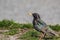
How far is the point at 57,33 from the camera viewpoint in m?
9.51

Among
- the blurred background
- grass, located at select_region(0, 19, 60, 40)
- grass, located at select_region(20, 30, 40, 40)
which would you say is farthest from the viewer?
the blurred background

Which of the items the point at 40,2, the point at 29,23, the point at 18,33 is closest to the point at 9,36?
the point at 18,33

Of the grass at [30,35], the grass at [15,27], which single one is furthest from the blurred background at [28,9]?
the grass at [30,35]

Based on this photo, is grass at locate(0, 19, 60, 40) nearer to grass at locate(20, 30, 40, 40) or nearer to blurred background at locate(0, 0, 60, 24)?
grass at locate(20, 30, 40, 40)

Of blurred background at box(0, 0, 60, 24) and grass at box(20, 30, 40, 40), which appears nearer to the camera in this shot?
grass at box(20, 30, 40, 40)

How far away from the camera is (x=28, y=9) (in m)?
10.3

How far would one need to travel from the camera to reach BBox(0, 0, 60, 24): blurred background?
10273mm

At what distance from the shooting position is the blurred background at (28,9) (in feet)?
33.7

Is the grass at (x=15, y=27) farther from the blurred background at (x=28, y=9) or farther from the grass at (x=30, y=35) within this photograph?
the blurred background at (x=28, y=9)

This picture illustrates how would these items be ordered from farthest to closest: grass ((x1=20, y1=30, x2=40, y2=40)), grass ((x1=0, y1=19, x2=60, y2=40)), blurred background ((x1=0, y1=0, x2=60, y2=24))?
blurred background ((x1=0, y1=0, x2=60, y2=24)), grass ((x1=0, y1=19, x2=60, y2=40)), grass ((x1=20, y1=30, x2=40, y2=40))

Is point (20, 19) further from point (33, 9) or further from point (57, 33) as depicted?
point (57, 33)

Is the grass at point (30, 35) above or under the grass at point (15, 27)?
under

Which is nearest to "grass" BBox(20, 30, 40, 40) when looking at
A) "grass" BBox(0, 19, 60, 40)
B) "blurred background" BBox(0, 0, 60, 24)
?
"grass" BBox(0, 19, 60, 40)

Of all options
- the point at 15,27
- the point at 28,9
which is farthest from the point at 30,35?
the point at 28,9
